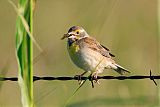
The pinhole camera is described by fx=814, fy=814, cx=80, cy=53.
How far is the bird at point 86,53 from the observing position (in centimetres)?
917

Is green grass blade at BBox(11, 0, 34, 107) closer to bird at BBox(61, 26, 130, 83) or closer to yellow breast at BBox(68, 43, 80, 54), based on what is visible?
bird at BBox(61, 26, 130, 83)

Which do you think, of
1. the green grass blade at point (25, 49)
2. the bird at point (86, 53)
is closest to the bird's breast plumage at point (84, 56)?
the bird at point (86, 53)

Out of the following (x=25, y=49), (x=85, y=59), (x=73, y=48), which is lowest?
(x=25, y=49)

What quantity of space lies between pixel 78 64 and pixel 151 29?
184 inches

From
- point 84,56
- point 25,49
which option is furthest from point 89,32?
point 25,49

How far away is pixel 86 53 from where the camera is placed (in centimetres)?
934

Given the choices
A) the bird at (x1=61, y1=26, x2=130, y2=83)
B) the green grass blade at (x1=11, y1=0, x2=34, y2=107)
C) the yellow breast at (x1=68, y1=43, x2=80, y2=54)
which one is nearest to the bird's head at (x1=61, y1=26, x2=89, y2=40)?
the bird at (x1=61, y1=26, x2=130, y2=83)

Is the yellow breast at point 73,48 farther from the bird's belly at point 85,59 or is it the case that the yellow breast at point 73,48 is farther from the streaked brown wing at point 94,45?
the streaked brown wing at point 94,45

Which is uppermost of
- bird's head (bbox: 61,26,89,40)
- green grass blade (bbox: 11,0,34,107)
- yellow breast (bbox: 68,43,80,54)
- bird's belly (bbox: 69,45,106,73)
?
bird's head (bbox: 61,26,89,40)

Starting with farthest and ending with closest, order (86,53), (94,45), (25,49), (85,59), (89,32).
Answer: (89,32) → (94,45) → (86,53) → (85,59) → (25,49)

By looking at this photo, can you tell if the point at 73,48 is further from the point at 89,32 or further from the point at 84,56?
the point at 89,32

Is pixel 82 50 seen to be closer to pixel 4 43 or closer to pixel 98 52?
pixel 98 52

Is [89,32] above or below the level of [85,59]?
above

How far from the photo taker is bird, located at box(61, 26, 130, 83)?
917 cm
